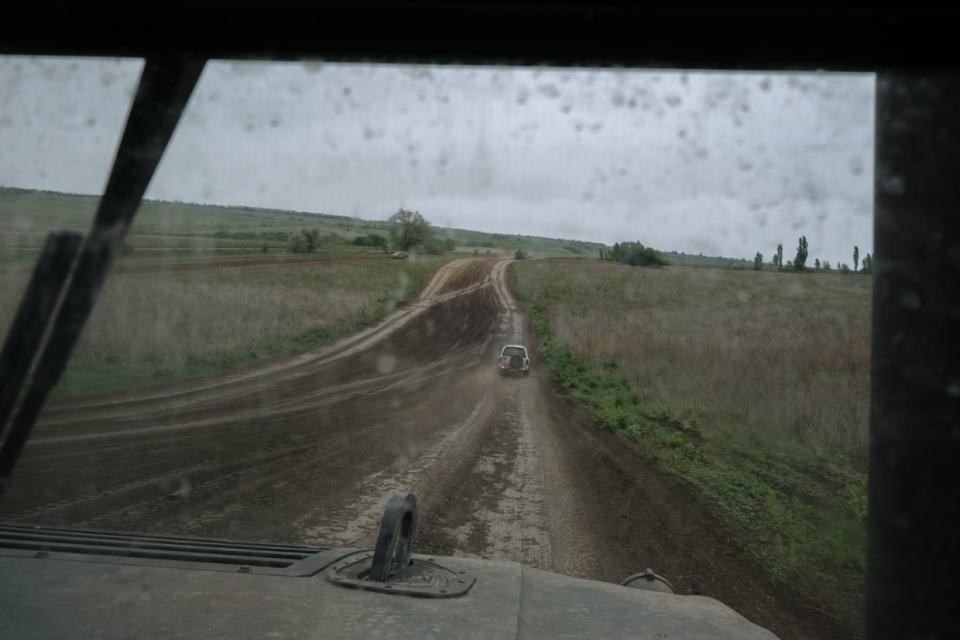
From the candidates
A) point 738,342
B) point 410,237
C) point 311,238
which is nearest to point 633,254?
point 738,342

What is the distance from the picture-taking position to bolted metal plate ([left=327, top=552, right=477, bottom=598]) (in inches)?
109

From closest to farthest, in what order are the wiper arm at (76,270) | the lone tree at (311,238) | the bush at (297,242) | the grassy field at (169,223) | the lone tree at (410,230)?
the wiper arm at (76,270)
the grassy field at (169,223)
the lone tree at (410,230)
the lone tree at (311,238)
the bush at (297,242)

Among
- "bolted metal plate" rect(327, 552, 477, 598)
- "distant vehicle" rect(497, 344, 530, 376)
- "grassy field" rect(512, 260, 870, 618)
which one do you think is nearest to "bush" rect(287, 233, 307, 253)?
"distant vehicle" rect(497, 344, 530, 376)

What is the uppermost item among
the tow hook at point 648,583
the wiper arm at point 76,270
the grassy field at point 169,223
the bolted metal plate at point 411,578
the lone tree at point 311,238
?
the lone tree at point 311,238

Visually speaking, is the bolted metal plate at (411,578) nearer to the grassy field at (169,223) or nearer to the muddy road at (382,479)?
the grassy field at (169,223)

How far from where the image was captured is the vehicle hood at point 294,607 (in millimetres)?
2404

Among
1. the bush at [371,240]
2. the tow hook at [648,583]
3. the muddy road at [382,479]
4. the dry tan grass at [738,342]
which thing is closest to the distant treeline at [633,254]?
the dry tan grass at [738,342]

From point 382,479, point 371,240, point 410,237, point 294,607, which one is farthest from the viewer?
point 371,240

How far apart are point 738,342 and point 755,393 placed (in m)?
4.30

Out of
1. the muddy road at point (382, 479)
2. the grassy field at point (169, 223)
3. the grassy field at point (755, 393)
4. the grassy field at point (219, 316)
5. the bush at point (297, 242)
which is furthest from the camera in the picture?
the bush at point (297, 242)

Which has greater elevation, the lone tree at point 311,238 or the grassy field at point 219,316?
the lone tree at point 311,238

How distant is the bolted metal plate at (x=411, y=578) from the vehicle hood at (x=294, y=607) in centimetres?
4

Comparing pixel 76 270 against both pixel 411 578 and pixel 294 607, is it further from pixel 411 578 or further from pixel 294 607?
pixel 411 578

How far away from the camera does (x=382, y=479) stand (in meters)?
8.38
